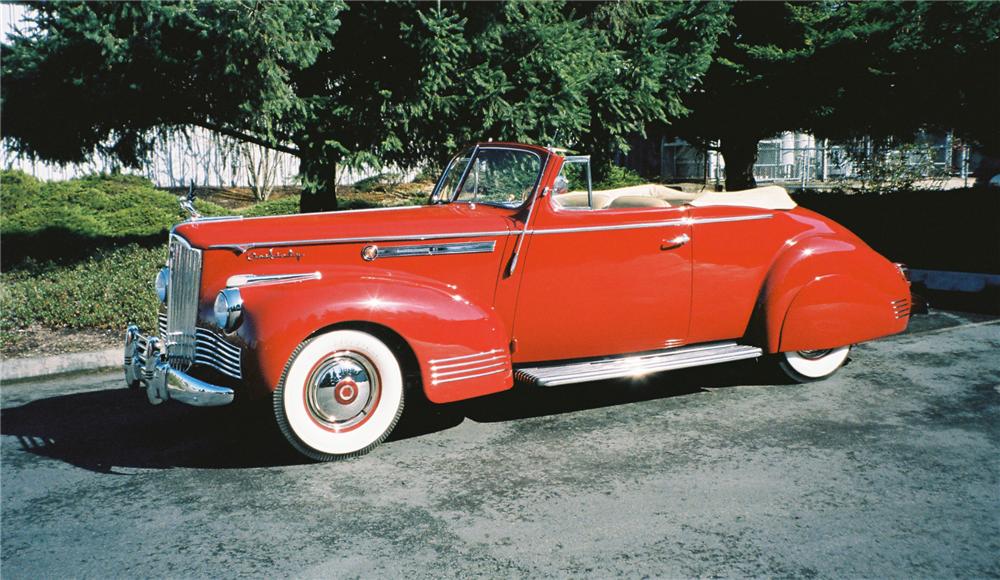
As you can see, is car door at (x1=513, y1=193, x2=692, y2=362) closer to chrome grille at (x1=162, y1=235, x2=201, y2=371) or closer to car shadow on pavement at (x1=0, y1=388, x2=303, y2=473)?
car shadow on pavement at (x1=0, y1=388, x2=303, y2=473)

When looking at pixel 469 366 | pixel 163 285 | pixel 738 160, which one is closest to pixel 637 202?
pixel 469 366

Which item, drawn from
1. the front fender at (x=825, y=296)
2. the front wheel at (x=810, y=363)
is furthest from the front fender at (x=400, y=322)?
the front wheel at (x=810, y=363)

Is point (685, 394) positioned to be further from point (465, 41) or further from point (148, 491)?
point (465, 41)

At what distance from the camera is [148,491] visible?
156 inches

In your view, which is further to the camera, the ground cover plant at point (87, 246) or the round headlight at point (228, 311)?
the ground cover plant at point (87, 246)

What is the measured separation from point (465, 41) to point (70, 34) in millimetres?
3923

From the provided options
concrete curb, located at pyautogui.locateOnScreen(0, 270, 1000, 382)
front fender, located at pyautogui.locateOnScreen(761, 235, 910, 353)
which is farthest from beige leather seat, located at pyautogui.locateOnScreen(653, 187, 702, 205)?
concrete curb, located at pyautogui.locateOnScreen(0, 270, 1000, 382)

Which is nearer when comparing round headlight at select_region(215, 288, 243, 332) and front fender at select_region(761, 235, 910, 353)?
round headlight at select_region(215, 288, 243, 332)

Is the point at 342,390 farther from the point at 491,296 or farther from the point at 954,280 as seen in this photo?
the point at 954,280

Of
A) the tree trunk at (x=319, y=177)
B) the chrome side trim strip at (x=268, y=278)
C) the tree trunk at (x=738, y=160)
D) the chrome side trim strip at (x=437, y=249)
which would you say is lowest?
the chrome side trim strip at (x=268, y=278)

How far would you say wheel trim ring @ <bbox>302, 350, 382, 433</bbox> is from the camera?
169 inches

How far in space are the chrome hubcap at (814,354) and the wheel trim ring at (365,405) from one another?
10.3 ft

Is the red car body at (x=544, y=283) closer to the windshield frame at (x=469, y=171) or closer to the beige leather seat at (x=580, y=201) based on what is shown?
the windshield frame at (x=469, y=171)

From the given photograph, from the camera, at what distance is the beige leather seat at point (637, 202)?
537 cm
